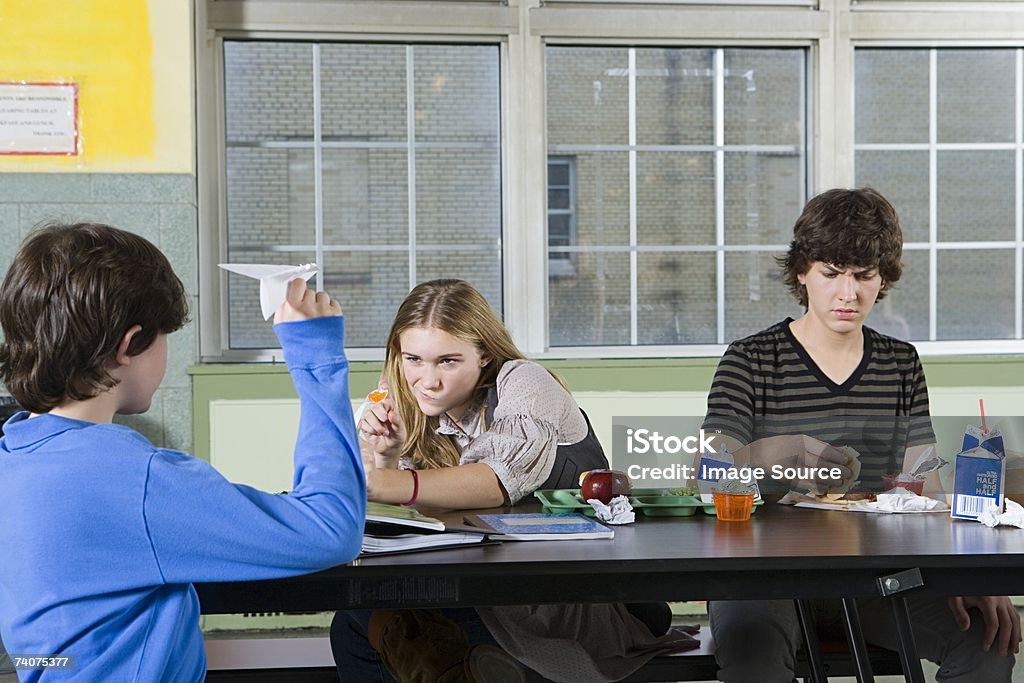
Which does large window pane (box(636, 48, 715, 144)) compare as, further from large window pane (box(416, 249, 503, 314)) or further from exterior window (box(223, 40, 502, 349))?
large window pane (box(416, 249, 503, 314))

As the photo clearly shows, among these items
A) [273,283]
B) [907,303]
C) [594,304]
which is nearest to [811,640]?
[273,283]

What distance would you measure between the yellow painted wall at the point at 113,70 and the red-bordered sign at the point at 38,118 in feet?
0.08

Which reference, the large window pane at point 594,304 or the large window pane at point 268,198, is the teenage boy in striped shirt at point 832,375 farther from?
the large window pane at point 268,198

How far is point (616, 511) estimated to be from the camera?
1856 millimetres

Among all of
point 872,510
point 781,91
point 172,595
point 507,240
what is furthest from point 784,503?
point 781,91

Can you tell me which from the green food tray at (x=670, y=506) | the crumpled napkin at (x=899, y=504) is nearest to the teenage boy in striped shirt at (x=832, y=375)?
the crumpled napkin at (x=899, y=504)

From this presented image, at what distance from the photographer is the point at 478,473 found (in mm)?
1978

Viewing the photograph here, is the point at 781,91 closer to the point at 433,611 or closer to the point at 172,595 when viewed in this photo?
the point at 433,611

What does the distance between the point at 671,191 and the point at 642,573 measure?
2960 mm

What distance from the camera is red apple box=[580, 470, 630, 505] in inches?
77.2

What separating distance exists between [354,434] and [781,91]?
346 cm

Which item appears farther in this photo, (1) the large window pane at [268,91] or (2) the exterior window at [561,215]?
→ (2) the exterior window at [561,215]

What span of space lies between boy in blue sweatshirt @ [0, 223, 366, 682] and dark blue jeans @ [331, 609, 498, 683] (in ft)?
2.22

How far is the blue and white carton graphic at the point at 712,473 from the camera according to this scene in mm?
1945
